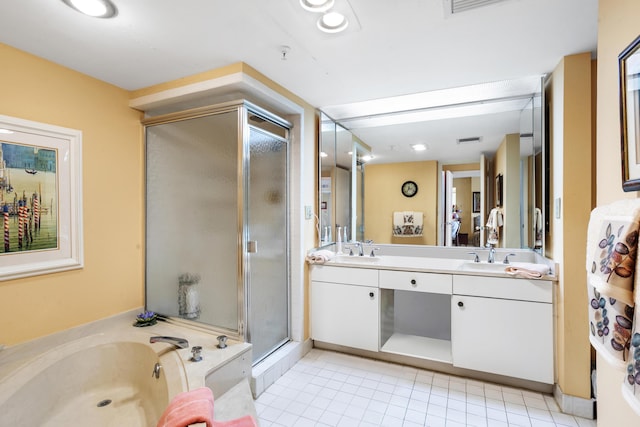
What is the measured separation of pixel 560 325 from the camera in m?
1.95

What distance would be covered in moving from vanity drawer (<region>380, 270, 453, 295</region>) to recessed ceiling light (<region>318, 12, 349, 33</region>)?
1.76m

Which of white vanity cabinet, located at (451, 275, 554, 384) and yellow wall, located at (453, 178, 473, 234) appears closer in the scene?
white vanity cabinet, located at (451, 275, 554, 384)

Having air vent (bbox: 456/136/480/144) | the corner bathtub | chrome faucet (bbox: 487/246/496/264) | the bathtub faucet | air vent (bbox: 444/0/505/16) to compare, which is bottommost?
the corner bathtub

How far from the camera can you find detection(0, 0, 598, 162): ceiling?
1.45m

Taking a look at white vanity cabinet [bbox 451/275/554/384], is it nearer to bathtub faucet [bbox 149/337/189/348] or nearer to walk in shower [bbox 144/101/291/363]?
walk in shower [bbox 144/101/291/363]

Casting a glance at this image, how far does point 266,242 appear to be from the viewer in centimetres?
235

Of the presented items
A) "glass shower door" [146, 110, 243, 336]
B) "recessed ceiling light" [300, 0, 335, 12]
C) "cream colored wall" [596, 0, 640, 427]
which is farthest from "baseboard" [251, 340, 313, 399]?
"recessed ceiling light" [300, 0, 335, 12]

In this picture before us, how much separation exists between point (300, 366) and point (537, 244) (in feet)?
6.86

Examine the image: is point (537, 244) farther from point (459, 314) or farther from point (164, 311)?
point (164, 311)

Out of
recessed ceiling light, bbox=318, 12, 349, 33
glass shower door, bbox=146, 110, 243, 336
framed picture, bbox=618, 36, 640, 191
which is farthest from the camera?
glass shower door, bbox=146, 110, 243, 336

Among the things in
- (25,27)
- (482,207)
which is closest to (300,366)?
(482,207)

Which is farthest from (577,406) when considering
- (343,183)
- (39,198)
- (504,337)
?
(39,198)

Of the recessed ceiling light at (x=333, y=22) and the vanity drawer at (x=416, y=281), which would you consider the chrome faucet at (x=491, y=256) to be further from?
the recessed ceiling light at (x=333, y=22)

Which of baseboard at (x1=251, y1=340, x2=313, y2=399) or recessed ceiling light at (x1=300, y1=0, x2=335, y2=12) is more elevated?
recessed ceiling light at (x1=300, y1=0, x2=335, y2=12)
